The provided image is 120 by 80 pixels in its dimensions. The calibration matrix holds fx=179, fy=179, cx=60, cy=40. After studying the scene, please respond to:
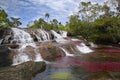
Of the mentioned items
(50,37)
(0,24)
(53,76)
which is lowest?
(53,76)

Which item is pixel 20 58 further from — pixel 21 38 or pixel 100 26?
pixel 100 26

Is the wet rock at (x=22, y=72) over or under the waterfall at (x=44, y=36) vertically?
under

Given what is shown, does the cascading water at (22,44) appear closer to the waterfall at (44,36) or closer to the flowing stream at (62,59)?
the flowing stream at (62,59)

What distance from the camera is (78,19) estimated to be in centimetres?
5478

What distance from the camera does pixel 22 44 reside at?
78.1ft

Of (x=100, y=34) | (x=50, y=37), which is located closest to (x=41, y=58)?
(x=50, y=37)

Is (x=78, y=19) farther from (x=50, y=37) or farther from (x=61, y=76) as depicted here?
(x=61, y=76)

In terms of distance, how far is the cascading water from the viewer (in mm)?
18689

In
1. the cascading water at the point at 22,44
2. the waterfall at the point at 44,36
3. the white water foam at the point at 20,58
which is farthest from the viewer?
the waterfall at the point at 44,36

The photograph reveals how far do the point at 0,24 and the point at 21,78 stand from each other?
3799 centimetres

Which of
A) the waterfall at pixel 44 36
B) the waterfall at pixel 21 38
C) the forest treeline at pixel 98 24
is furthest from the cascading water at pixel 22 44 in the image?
the forest treeline at pixel 98 24

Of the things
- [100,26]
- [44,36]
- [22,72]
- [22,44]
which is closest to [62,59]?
[22,44]

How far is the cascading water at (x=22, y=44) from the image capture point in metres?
18.7

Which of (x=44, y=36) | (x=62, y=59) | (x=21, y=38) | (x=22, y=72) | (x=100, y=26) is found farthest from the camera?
(x=100, y=26)
